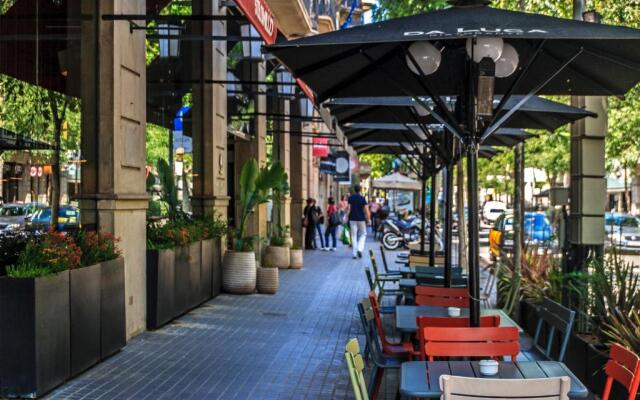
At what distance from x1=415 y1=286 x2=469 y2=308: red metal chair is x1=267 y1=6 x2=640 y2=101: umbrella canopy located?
6.31 feet

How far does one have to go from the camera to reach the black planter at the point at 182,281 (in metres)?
10.4

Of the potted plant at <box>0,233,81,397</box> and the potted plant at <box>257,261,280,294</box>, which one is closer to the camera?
the potted plant at <box>0,233,81,397</box>

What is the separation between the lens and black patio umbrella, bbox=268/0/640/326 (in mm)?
4879

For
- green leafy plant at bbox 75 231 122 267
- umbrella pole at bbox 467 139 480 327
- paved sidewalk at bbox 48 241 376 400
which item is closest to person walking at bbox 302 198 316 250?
paved sidewalk at bbox 48 241 376 400

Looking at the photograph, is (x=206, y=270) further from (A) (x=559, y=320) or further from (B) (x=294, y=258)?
(A) (x=559, y=320)

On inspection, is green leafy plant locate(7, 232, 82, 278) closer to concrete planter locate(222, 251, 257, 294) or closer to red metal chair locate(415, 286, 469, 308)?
red metal chair locate(415, 286, 469, 308)

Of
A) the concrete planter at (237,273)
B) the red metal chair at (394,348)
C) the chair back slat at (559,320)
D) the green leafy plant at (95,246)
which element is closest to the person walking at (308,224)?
the concrete planter at (237,273)

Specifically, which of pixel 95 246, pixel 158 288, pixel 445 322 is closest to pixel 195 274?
pixel 158 288

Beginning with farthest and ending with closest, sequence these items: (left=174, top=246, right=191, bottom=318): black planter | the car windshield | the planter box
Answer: the planter box < (left=174, top=246, right=191, bottom=318): black planter < the car windshield

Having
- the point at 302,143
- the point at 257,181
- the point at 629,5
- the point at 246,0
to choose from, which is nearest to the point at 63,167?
the point at 246,0

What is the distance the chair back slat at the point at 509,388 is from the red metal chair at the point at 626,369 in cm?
70

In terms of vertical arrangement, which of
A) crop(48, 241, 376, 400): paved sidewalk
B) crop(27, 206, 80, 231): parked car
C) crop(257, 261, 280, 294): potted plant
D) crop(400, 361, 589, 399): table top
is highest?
crop(27, 206, 80, 231): parked car

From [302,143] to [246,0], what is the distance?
55.9 ft

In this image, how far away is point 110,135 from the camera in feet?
27.7
